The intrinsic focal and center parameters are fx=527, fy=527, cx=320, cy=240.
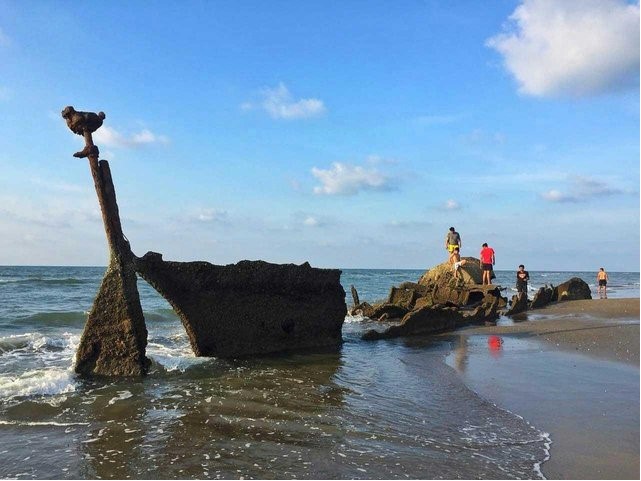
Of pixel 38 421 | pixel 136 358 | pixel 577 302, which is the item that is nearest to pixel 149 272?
pixel 136 358

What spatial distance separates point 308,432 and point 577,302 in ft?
60.3

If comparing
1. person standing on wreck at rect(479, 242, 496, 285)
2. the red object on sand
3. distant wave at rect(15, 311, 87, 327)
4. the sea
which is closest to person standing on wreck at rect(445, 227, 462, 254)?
person standing on wreck at rect(479, 242, 496, 285)

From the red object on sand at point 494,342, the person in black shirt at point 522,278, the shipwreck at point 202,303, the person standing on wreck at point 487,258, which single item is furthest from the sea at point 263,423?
the person in black shirt at point 522,278

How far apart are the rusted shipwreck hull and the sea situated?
0.55m

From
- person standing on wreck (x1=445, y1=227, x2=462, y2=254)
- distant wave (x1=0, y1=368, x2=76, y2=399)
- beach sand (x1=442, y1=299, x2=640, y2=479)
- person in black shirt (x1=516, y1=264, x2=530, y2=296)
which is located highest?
person standing on wreck (x1=445, y1=227, x2=462, y2=254)

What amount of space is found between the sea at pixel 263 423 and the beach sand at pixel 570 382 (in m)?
0.25

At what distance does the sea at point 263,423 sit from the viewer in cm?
452

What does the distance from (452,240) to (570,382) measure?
41.2ft

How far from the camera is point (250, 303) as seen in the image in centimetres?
988

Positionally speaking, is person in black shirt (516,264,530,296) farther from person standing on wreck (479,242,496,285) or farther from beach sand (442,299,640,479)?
beach sand (442,299,640,479)

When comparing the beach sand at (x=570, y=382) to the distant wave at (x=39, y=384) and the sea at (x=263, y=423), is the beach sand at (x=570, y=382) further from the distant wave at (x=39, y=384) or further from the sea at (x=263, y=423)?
the distant wave at (x=39, y=384)

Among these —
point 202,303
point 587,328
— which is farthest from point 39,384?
point 587,328

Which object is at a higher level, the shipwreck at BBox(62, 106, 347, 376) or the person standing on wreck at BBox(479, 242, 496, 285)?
the person standing on wreck at BBox(479, 242, 496, 285)

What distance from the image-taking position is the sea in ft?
14.8
